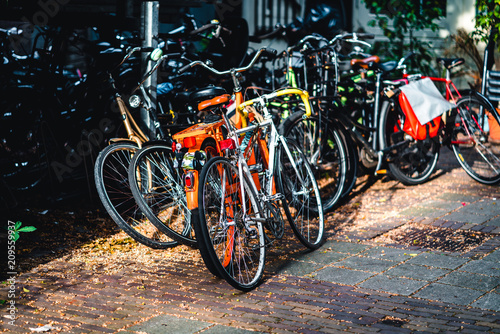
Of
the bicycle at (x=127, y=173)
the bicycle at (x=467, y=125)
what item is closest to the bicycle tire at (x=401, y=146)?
the bicycle at (x=467, y=125)

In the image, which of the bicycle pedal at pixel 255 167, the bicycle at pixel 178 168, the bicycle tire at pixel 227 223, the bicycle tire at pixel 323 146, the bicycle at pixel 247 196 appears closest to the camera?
the bicycle tire at pixel 227 223

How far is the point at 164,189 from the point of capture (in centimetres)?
519

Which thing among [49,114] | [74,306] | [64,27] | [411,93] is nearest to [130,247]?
[74,306]

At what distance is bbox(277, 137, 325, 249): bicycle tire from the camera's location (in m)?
4.98

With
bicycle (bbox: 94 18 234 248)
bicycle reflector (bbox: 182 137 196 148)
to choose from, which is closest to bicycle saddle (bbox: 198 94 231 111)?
bicycle (bbox: 94 18 234 248)

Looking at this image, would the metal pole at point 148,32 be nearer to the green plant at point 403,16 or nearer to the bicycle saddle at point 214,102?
the bicycle saddle at point 214,102

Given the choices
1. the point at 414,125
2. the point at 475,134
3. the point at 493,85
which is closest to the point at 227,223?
the point at 414,125

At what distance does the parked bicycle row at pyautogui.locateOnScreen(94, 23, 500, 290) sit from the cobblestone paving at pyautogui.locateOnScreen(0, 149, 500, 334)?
232 millimetres

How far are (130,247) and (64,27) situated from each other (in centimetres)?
234

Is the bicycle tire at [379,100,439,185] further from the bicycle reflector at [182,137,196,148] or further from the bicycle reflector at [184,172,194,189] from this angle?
the bicycle reflector at [184,172,194,189]

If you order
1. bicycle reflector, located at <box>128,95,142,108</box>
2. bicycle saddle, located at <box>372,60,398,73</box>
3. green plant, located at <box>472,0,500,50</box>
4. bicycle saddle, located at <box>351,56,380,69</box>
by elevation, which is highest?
green plant, located at <box>472,0,500,50</box>

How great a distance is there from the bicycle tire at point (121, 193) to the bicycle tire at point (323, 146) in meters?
1.49

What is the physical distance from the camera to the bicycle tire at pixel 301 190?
498 centimetres

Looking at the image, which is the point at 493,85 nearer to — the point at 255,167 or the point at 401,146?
the point at 401,146
